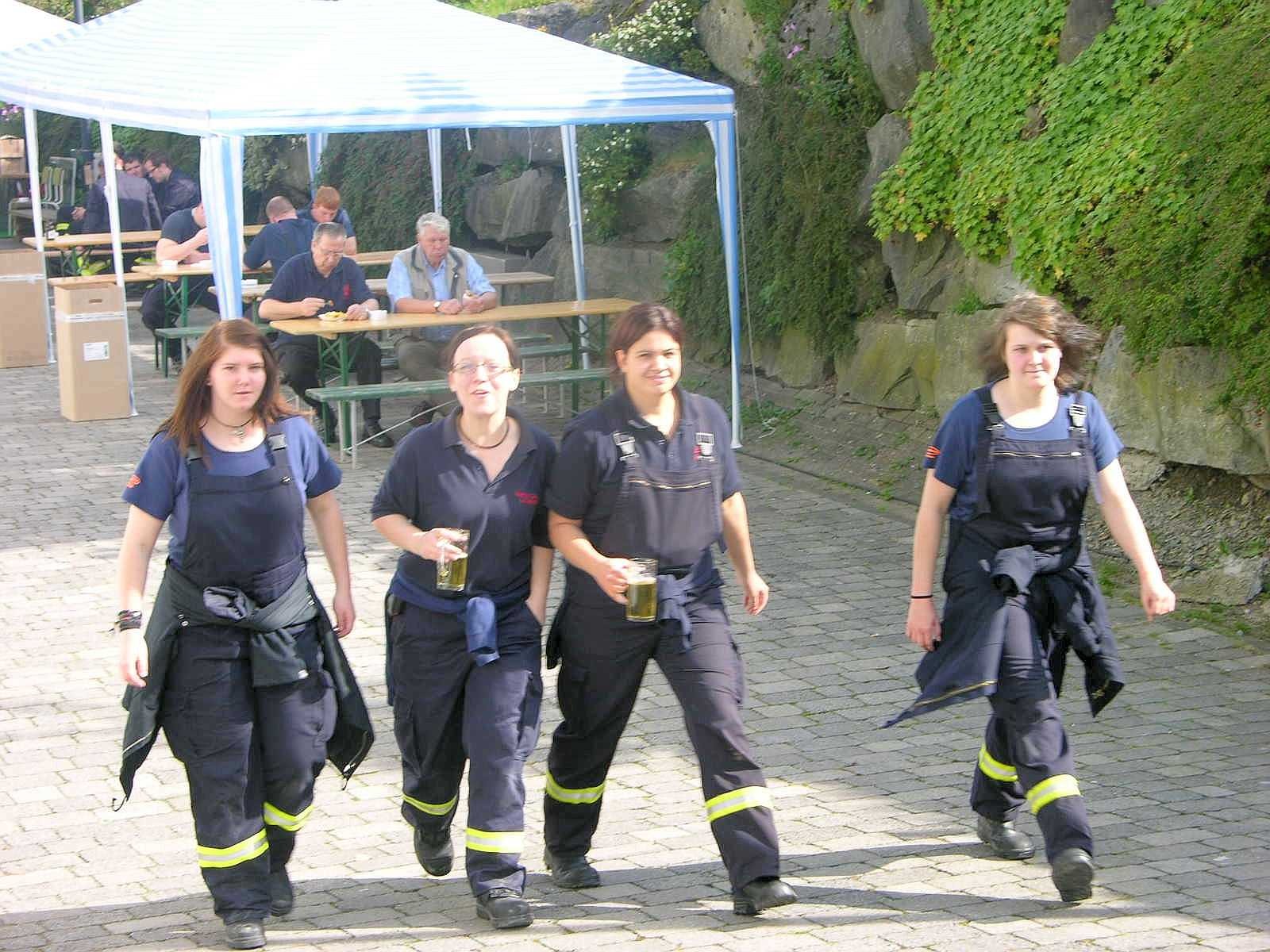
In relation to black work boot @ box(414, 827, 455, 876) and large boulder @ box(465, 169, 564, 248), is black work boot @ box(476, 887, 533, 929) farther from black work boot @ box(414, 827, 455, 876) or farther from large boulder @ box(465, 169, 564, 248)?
large boulder @ box(465, 169, 564, 248)

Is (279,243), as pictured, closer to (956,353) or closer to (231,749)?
(956,353)

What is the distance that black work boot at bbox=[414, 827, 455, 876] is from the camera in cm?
489

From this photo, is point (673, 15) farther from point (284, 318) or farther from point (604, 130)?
point (284, 318)

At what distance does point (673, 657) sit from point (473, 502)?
692mm

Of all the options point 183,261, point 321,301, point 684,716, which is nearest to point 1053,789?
point 684,716

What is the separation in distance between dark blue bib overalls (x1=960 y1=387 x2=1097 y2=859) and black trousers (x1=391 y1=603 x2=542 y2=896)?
50.8 inches

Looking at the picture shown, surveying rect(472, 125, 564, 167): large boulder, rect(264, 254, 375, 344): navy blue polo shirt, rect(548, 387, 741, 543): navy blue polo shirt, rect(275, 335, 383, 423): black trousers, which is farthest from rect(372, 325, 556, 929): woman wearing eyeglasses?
rect(472, 125, 564, 167): large boulder

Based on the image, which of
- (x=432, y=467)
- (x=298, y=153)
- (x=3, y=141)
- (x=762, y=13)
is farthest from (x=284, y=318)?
(x=3, y=141)

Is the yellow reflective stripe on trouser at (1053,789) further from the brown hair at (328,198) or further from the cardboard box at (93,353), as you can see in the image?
the brown hair at (328,198)

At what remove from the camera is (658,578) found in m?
4.68

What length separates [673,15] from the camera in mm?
14859

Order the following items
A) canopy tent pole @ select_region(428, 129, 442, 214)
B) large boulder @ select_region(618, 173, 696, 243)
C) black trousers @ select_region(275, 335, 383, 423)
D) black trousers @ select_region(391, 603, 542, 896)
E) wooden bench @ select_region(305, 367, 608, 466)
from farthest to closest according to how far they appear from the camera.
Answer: canopy tent pole @ select_region(428, 129, 442, 214)
large boulder @ select_region(618, 173, 696, 243)
black trousers @ select_region(275, 335, 383, 423)
wooden bench @ select_region(305, 367, 608, 466)
black trousers @ select_region(391, 603, 542, 896)

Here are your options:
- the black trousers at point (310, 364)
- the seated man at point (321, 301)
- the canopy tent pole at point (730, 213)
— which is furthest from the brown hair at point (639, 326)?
the black trousers at point (310, 364)

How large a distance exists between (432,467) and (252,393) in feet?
1.70
